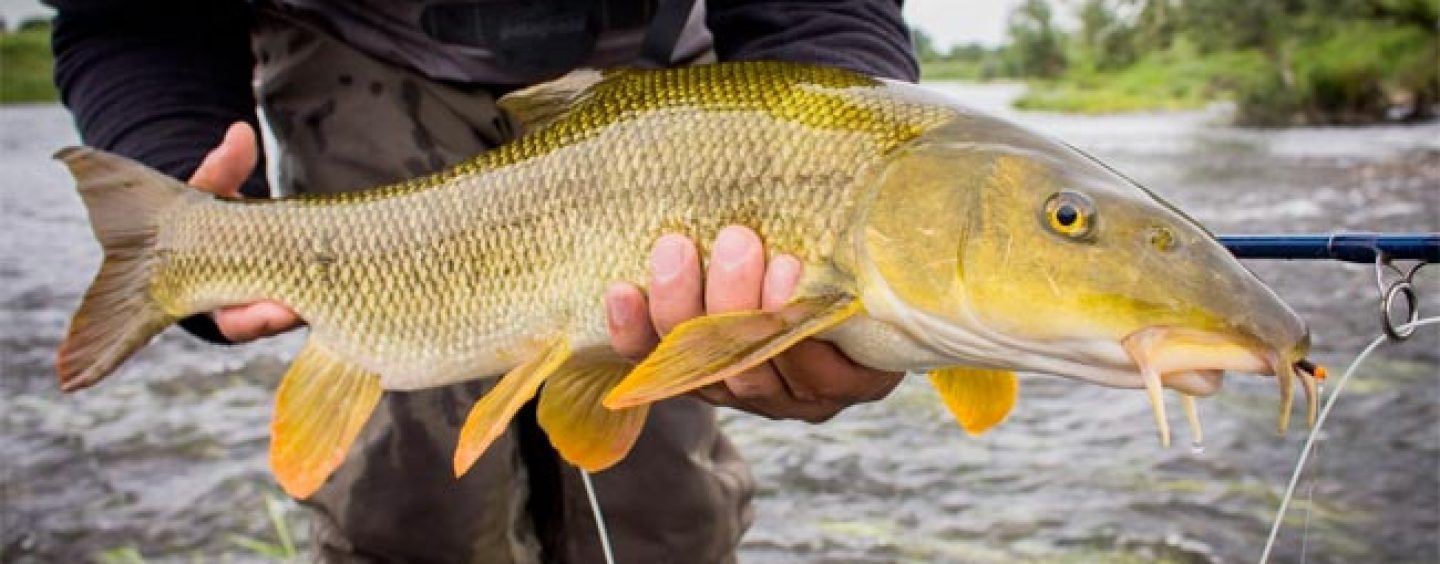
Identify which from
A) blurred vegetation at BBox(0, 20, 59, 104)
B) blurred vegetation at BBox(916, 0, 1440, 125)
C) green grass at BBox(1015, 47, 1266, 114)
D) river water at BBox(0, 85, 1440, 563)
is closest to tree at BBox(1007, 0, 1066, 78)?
blurred vegetation at BBox(916, 0, 1440, 125)

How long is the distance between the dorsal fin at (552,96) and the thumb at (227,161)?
55cm

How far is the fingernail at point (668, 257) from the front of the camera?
73.1 inches

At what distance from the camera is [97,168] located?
223 centimetres

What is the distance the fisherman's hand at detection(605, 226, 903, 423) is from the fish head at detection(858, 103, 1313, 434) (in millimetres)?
152

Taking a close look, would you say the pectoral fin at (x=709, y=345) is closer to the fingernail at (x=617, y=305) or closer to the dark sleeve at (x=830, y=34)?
the fingernail at (x=617, y=305)

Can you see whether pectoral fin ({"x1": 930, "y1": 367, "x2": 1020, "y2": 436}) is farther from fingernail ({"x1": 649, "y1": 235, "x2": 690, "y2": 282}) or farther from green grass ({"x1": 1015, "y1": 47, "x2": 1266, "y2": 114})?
green grass ({"x1": 1015, "y1": 47, "x2": 1266, "y2": 114})

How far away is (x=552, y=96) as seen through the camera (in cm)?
213

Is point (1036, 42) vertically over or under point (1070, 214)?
under

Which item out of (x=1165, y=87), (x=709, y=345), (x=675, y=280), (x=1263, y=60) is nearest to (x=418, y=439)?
(x=675, y=280)

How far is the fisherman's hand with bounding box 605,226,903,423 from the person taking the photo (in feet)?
5.98

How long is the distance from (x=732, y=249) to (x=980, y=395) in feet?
1.70

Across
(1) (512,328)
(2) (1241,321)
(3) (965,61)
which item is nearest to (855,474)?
(1) (512,328)

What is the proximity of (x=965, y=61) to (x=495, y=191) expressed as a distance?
108 m

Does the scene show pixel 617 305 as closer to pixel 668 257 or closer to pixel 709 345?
pixel 668 257
